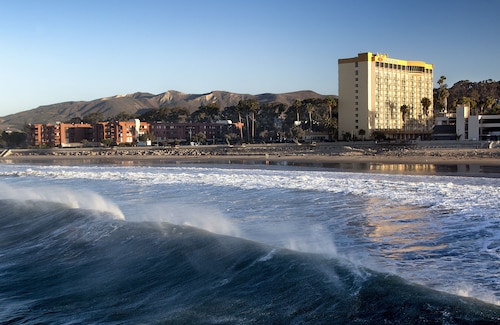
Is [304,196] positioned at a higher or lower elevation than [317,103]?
lower

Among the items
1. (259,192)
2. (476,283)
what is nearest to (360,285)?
(476,283)

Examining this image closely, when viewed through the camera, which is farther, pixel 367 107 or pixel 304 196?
pixel 367 107

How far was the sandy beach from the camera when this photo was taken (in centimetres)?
4788

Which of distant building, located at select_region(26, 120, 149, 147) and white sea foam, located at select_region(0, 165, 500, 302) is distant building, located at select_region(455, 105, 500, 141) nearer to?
white sea foam, located at select_region(0, 165, 500, 302)

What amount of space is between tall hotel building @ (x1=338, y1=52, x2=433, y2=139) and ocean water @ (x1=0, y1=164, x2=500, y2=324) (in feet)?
A: 237

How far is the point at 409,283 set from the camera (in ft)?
24.7

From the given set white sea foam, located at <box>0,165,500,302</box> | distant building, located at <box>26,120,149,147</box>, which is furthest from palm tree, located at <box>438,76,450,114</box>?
white sea foam, located at <box>0,165,500,302</box>

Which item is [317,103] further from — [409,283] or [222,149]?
[409,283]

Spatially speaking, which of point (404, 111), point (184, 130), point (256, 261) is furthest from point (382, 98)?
point (256, 261)

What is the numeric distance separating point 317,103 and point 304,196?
90291 millimetres

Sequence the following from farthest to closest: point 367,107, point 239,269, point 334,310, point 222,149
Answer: point 367,107 → point 222,149 → point 239,269 → point 334,310

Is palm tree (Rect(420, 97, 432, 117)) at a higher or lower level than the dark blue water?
higher

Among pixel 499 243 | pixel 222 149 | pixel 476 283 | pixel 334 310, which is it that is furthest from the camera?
pixel 222 149

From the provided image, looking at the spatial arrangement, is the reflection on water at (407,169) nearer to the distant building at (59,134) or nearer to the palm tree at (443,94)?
the palm tree at (443,94)
